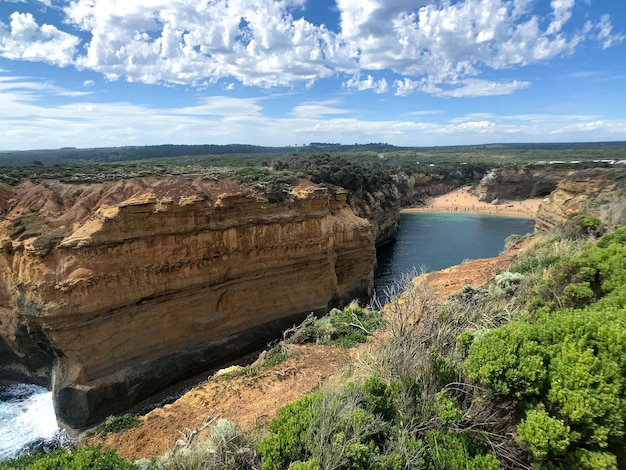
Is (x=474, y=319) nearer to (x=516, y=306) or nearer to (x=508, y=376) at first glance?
(x=516, y=306)

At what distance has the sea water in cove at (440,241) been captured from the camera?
38278mm

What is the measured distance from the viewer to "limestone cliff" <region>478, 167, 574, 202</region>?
72.4 metres

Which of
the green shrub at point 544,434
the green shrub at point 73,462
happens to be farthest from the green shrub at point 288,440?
the green shrub at point 544,434

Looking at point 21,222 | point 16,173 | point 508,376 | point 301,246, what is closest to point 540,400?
point 508,376

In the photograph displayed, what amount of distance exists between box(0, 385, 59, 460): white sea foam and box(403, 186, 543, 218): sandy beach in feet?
209

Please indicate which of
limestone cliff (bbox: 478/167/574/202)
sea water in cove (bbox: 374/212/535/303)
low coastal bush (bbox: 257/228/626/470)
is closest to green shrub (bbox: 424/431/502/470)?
low coastal bush (bbox: 257/228/626/470)

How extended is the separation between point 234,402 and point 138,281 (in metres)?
8.81

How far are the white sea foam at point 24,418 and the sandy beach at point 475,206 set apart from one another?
6376 cm

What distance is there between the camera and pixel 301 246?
23.1 meters

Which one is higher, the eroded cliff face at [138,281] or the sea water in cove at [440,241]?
the eroded cliff face at [138,281]

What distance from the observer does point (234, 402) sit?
11.0m

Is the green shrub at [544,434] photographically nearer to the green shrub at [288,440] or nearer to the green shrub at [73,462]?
the green shrub at [288,440]

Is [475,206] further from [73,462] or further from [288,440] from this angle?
[73,462]

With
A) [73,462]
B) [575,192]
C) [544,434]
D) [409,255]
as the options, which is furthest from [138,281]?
[575,192]
